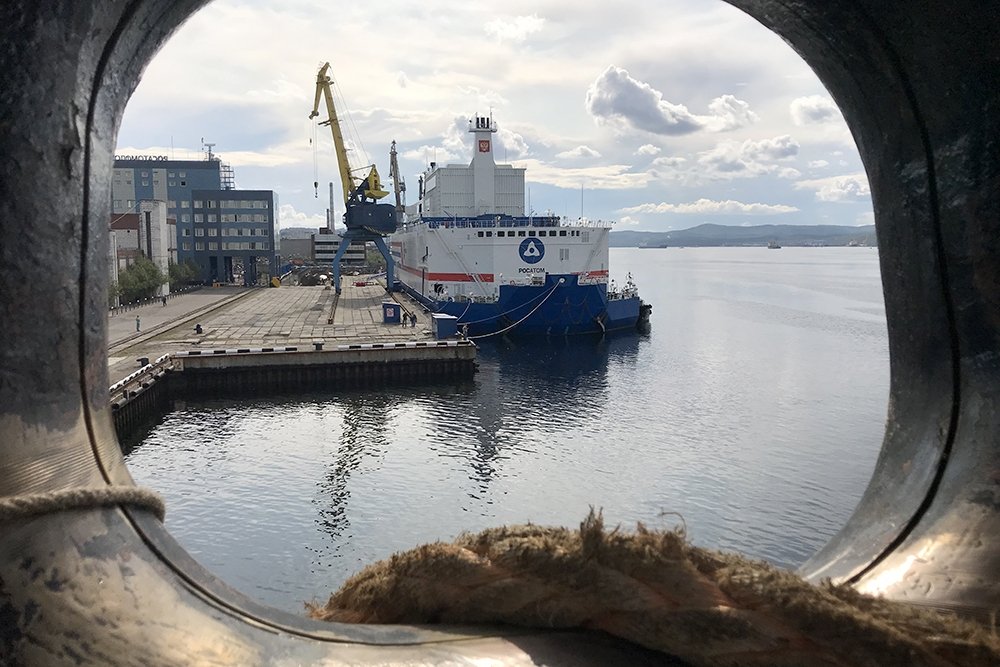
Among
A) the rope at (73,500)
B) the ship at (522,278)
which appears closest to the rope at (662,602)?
the rope at (73,500)

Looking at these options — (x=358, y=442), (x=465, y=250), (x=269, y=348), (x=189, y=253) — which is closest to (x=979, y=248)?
(x=358, y=442)

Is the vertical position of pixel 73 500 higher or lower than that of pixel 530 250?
lower

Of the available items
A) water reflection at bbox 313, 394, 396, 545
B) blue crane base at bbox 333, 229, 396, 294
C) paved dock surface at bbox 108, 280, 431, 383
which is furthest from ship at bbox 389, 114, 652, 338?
water reflection at bbox 313, 394, 396, 545

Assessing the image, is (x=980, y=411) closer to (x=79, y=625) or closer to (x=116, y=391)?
(x=79, y=625)

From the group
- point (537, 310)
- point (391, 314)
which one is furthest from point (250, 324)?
point (537, 310)

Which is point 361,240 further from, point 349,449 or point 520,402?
point 349,449

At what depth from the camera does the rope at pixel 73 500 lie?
3.86 feet

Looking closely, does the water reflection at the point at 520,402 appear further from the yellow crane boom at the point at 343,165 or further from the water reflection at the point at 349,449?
the yellow crane boom at the point at 343,165

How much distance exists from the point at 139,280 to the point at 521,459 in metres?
28.5

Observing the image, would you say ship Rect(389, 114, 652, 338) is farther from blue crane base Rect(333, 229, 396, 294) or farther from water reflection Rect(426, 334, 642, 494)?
blue crane base Rect(333, 229, 396, 294)

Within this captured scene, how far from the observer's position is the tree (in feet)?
112

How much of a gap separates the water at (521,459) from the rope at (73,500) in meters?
7.58

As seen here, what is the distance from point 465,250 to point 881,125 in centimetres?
3124

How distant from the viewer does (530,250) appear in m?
32.3
